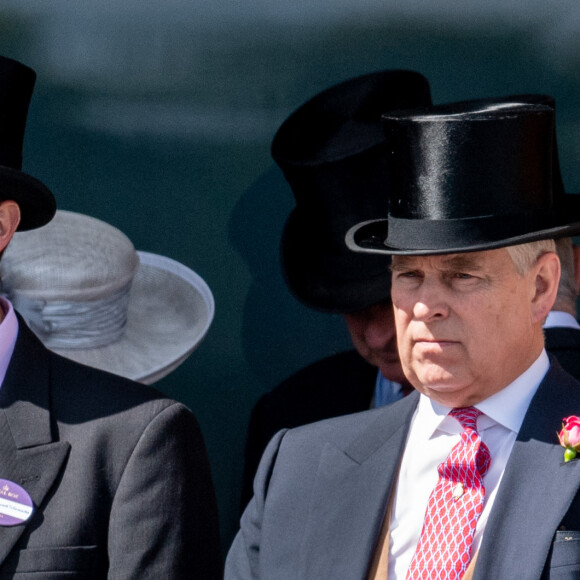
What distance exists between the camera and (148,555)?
7.54 ft

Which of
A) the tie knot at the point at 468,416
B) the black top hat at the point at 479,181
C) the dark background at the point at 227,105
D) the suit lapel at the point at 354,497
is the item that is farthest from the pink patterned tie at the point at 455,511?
the dark background at the point at 227,105

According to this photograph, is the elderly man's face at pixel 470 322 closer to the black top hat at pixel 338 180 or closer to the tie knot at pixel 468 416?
the tie knot at pixel 468 416

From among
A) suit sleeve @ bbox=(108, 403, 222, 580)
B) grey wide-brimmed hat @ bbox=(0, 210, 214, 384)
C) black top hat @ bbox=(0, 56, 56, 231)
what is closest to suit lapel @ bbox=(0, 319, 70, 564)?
suit sleeve @ bbox=(108, 403, 222, 580)

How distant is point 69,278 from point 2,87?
30.6 inches

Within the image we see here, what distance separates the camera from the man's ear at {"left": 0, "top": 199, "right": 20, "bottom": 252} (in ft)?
8.07

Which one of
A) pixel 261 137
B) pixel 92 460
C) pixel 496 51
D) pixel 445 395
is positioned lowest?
pixel 92 460

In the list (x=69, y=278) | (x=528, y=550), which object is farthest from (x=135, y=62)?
(x=528, y=550)

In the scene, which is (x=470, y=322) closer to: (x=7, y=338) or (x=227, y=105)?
(x=7, y=338)

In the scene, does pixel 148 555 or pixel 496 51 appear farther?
pixel 496 51

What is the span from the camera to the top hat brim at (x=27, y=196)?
2.43 m

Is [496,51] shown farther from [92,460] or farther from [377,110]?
[92,460]

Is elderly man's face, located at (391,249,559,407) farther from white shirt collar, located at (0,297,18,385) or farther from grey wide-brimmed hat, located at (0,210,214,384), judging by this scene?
grey wide-brimmed hat, located at (0,210,214,384)

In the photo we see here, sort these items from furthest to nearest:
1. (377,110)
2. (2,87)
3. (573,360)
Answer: (377,110), (573,360), (2,87)

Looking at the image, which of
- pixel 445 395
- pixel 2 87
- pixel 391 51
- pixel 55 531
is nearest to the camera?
pixel 445 395
